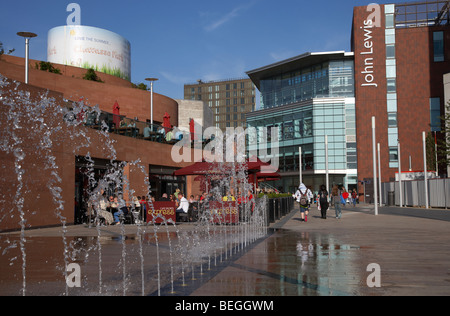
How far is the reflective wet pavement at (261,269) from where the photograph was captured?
602cm

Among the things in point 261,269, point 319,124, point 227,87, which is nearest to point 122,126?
point 261,269

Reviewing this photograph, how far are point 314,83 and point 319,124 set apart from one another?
19.9 ft

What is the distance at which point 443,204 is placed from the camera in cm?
2977

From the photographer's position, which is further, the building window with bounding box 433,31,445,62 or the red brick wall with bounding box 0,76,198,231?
the building window with bounding box 433,31,445,62

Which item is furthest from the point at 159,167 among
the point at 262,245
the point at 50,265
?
the point at 50,265

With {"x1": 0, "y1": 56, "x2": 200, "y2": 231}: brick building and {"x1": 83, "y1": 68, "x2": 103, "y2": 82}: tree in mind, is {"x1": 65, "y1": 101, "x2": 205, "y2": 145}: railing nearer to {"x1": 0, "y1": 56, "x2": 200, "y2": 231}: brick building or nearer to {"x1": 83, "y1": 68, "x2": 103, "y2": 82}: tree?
{"x1": 0, "y1": 56, "x2": 200, "y2": 231}: brick building

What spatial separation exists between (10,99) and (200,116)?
3393cm

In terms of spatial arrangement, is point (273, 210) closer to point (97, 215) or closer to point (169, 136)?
point (97, 215)

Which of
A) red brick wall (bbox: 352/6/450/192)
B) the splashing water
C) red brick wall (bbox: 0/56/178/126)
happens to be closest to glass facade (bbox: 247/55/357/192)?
Result: red brick wall (bbox: 352/6/450/192)

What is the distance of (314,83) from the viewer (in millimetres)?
65500

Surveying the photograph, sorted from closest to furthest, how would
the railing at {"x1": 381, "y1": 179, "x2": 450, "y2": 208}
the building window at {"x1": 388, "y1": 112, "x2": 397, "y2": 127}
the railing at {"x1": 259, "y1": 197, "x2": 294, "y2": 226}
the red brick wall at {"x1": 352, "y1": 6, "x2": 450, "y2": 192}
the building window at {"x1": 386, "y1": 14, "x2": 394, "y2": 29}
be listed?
1. the railing at {"x1": 259, "y1": 197, "x2": 294, "y2": 226}
2. the railing at {"x1": 381, "y1": 179, "x2": 450, "y2": 208}
3. the red brick wall at {"x1": 352, "y1": 6, "x2": 450, "y2": 192}
4. the building window at {"x1": 386, "y1": 14, "x2": 394, "y2": 29}
5. the building window at {"x1": 388, "y1": 112, "x2": 397, "y2": 127}

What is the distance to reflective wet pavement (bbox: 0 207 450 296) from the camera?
6016 mm

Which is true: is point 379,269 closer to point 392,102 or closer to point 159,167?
point 159,167

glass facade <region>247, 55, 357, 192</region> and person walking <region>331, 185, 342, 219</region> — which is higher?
glass facade <region>247, 55, 357, 192</region>
